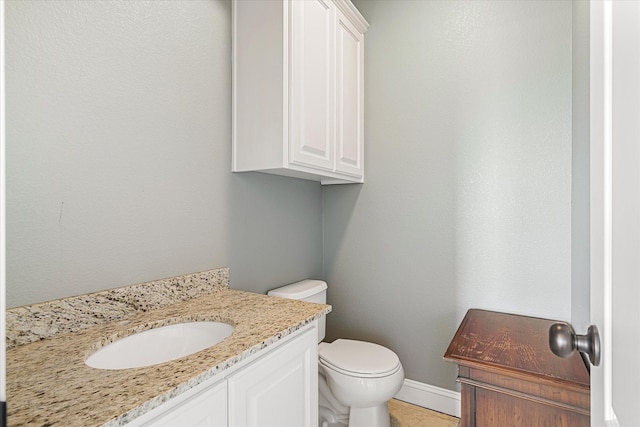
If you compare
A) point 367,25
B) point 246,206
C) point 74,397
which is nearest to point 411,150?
point 367,25

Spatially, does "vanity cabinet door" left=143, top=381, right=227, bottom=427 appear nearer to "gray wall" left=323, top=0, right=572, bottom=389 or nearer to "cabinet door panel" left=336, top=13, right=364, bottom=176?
"cabinet door panel" left=336, top=13, right=364, bottom=176

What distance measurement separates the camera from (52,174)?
3.17ft

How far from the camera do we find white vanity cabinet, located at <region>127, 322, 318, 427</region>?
699 mm

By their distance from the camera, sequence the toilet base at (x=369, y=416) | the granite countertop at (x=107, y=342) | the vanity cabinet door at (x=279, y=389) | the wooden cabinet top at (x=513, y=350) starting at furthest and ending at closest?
the toilet base at (x=369, y=416)
the wooden cabinet top at (x=513, y=350)
the vanity cabinet door at (x=279, y=389)
the granite countertop at (x=107, y=342)

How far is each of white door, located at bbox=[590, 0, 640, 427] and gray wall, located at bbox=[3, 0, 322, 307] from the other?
133 centimetres

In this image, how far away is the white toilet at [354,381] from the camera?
147 cm

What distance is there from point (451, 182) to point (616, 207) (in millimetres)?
1417

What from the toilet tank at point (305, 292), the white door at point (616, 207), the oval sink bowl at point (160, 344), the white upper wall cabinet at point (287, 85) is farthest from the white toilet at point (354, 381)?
the white door at point (616, 207)

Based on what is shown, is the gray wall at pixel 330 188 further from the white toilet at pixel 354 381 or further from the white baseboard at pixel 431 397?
the white toilet at pixel 354 381

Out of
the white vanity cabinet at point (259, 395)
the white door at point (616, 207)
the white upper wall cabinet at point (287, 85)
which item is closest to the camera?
the white door at point (616, 207)

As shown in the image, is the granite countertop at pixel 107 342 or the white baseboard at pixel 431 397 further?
the white baseboard at pixel 431 397

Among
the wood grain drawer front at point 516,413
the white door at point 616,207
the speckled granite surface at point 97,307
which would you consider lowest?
the wood grain drawer front at point 516,413

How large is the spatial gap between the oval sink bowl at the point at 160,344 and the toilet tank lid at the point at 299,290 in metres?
0.61

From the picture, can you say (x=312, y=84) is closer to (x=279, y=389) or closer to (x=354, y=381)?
(x=279, y=389)
